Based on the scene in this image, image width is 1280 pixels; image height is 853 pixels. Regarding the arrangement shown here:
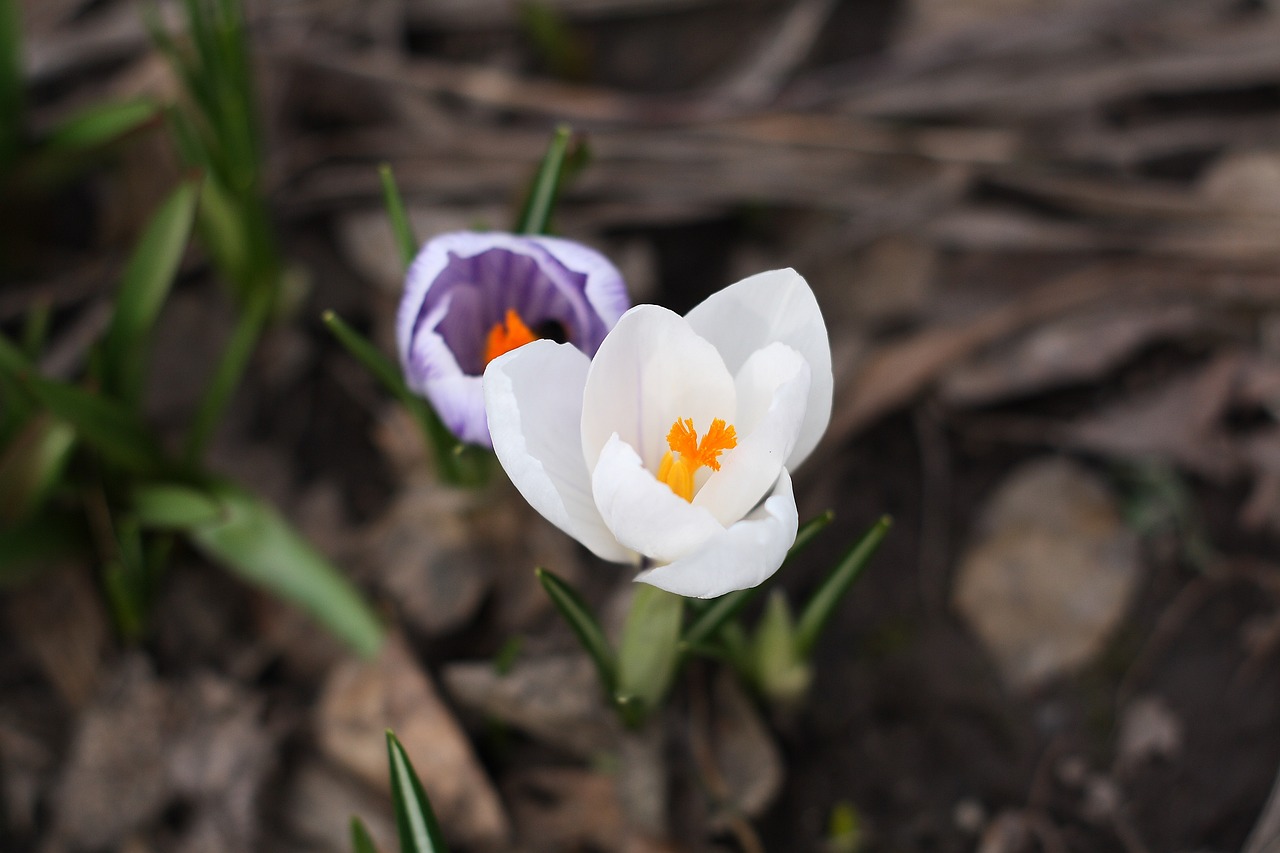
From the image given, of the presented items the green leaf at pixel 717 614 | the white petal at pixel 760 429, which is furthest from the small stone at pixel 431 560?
the white petal at pixel 760 429

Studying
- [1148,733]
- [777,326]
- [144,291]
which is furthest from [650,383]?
[1148,733]

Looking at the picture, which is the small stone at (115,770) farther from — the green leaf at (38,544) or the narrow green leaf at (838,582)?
the narrow green leaf at (838,582)

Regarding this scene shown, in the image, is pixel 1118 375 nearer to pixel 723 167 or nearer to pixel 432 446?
pixel 723 167

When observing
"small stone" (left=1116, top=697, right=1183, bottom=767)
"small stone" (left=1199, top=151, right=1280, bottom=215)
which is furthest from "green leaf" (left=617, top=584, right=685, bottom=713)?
"small stone" (left=1199, top=151, right=1280, bottom=215)

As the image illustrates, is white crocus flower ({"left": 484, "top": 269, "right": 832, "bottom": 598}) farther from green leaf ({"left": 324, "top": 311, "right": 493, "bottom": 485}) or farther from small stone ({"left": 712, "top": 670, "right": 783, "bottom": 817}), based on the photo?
small stone ({"left": 712, "top": 670, "right": 783, "bottom": 817})

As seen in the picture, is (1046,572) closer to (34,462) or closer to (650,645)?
(650,645)
